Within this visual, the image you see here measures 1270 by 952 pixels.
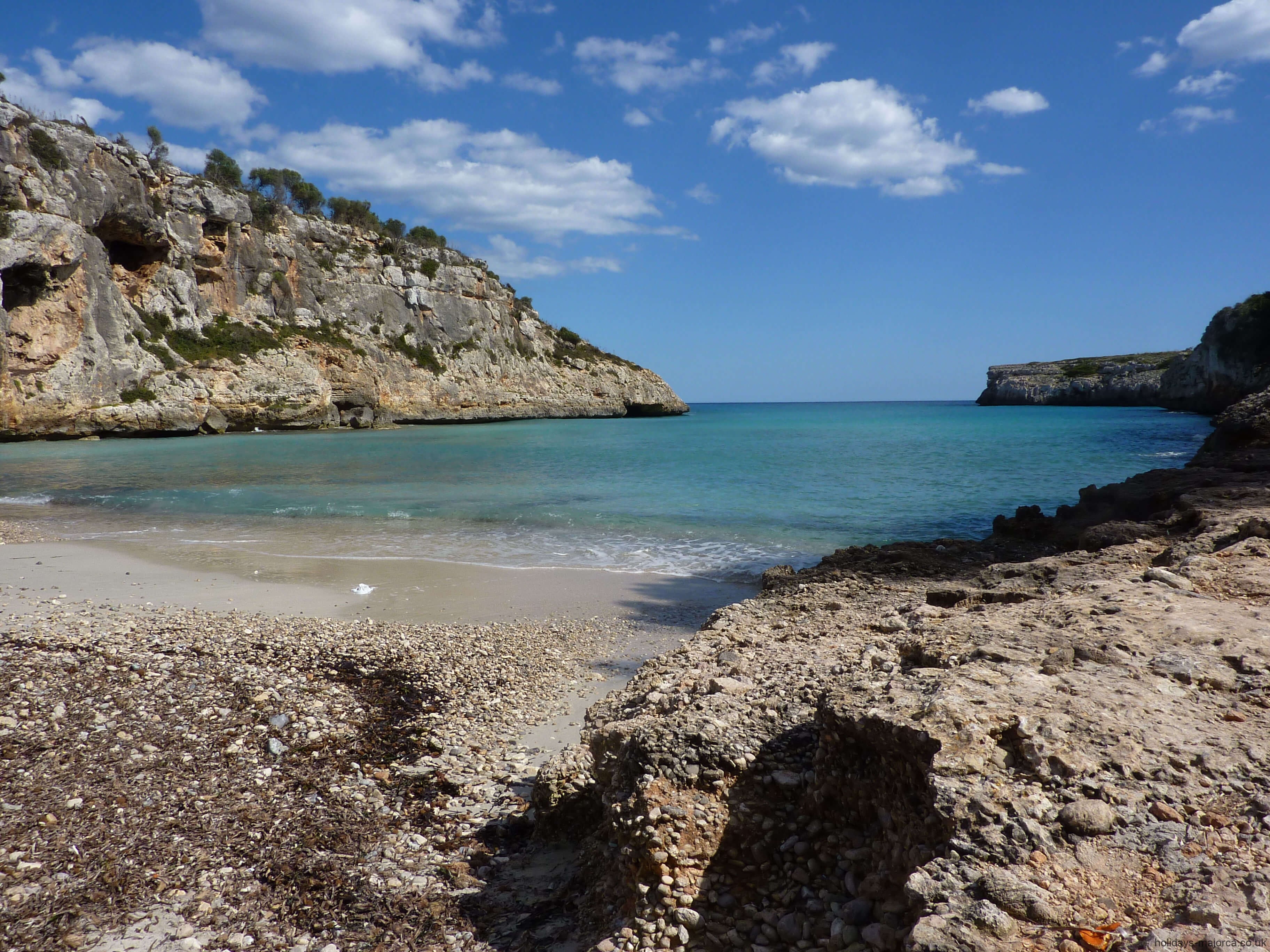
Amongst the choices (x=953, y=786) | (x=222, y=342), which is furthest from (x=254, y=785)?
(x=222, y=342)

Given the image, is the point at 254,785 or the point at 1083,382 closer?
the point at 254,785

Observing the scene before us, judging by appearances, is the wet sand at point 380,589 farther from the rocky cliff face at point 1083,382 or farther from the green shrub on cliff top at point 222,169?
the rocky cliff face at point 1083,382

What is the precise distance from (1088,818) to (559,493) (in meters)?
17.8

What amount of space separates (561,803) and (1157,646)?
2946mm

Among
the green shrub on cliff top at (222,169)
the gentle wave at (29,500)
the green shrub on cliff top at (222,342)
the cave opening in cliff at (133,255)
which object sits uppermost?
the green shrub on cliff top at (222,169)

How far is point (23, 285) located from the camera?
35.8 meters

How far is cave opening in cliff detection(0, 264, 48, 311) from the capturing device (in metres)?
35.1

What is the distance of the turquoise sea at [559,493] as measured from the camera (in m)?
12.6

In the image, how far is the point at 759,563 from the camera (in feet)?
36.2

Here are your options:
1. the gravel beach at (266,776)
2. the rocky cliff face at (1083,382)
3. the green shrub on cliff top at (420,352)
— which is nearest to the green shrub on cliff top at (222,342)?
the green shrub on cliff top at (420,352)

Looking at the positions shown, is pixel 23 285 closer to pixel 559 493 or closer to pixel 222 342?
pixel 222 342

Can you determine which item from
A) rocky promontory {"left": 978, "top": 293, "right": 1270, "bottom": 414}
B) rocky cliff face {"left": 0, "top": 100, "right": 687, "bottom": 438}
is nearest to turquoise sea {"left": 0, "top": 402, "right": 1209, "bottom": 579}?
rocky cliff face {"left": 0, "top": 100, "right": 687, "bottom": 438}

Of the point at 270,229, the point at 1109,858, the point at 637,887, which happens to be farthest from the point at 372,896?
the point at 270,229

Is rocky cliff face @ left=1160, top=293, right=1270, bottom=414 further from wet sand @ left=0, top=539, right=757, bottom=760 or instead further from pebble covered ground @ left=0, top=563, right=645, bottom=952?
pebble covered ground @ left=0, top=563, right=645, bottom=952
